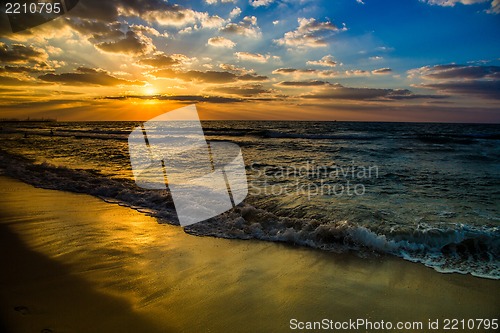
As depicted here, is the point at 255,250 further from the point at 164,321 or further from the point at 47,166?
the point at 47,166

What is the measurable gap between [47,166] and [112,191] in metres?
5.43

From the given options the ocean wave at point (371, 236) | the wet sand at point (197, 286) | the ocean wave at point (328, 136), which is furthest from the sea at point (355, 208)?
the ocean wave at point (328, 136)

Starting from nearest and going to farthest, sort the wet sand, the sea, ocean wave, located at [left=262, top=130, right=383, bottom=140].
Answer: the wet sand → the sea → ocean wave, located at [left=262, top=130, right=383, bottom=140]

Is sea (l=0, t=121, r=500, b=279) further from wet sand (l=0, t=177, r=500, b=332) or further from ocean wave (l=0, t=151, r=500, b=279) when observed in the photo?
wet sand (l=0, t=177, r=500, b=332)

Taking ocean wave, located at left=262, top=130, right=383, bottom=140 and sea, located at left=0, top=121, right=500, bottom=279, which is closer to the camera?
sea, located at left=0, top=121, right=500, bottom=279

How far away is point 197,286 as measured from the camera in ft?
11.1

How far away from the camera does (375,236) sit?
4.83 m

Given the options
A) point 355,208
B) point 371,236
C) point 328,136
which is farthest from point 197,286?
point 328,136

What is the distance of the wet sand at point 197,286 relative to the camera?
110 inches

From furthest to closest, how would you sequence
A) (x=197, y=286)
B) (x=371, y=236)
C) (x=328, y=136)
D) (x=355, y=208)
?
(x=328, y=136) → (x=355, y=208) → (x=371, y=236) → (x=197, y=286)

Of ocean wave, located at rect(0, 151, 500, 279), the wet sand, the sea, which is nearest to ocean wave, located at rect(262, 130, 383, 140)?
the sea

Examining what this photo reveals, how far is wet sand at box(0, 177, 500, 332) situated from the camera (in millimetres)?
2797

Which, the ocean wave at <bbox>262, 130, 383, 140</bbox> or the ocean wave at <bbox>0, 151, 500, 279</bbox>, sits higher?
the ocean wave at <bbox>262, 130, 383, 140</bbox>

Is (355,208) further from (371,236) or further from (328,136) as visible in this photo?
(328,136)
